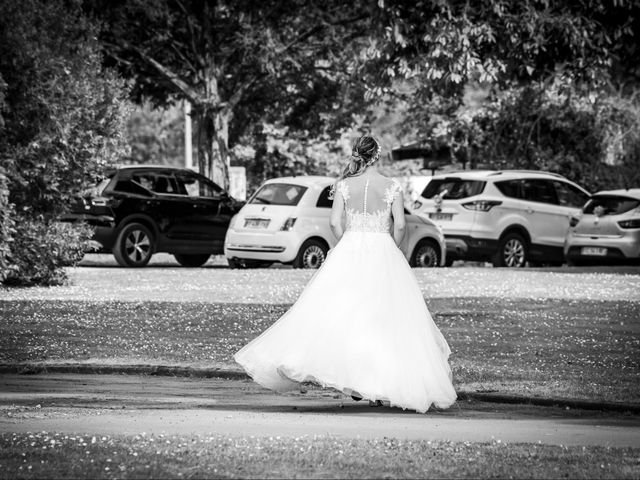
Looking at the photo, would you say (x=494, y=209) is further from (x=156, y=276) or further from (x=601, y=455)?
(x=601, y=455)

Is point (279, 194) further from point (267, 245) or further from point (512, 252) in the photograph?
point (512, 252)

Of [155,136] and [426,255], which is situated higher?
[155,136]

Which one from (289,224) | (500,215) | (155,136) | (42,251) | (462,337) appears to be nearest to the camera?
(462,337)

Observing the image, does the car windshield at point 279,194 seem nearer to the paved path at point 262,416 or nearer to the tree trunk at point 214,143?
the tree trunk at point 214,143

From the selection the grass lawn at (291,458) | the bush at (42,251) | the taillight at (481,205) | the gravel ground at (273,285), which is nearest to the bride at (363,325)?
the grass lawn at (291,458)

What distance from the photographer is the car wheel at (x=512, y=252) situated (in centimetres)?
2613

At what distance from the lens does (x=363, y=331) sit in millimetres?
9047

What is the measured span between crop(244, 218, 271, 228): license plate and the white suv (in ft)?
13.8

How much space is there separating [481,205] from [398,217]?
16468mm

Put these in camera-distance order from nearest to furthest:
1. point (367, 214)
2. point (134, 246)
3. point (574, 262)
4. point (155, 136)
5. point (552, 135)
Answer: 1. point (367, 214)
2. point (134, 246)
3. point (574, 262)
4. point (552, 135)
5. point (155, 136)

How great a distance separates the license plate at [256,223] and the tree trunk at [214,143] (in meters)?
6.24

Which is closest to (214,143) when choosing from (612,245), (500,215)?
(500,215)

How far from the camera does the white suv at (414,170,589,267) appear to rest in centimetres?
2579

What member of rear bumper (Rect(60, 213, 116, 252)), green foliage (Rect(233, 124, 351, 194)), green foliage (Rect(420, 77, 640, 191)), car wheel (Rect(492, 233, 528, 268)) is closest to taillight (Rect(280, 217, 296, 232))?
rear bumper (Rect(60, 213, 116, 252))
